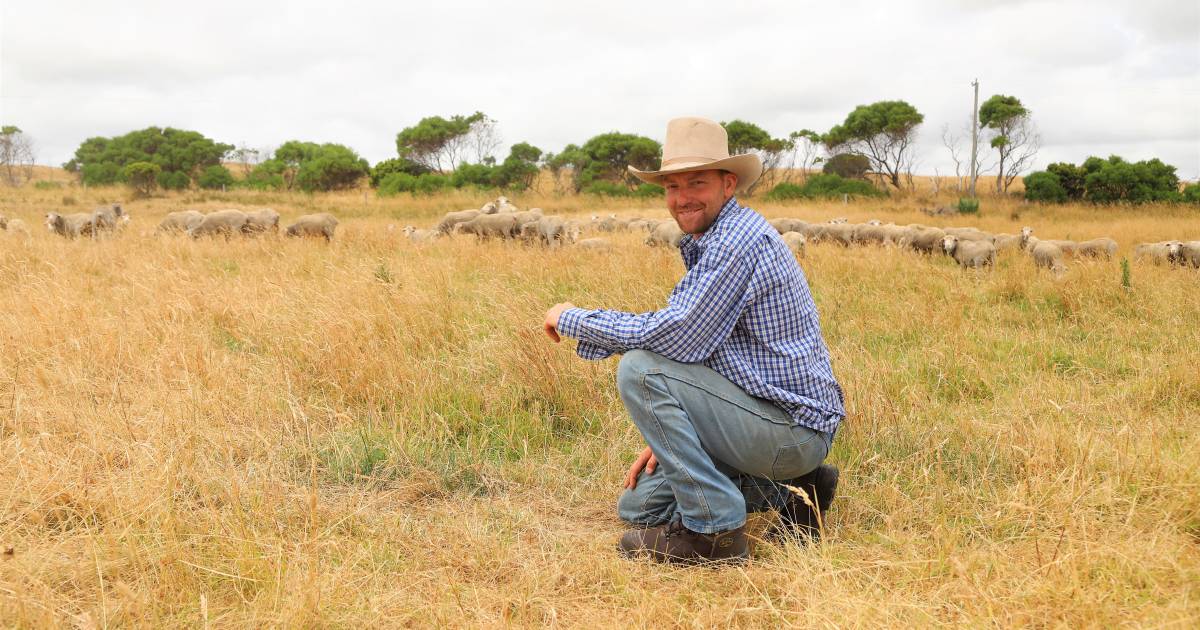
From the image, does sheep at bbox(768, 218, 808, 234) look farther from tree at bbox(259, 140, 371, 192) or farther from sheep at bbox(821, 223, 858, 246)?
tree at bbox(259, 140, 371, 192)

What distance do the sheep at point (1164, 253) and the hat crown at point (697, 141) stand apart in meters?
9.28

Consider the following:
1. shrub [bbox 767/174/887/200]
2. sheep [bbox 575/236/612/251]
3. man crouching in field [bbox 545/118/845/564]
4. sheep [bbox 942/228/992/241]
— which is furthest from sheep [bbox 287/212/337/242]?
shrub [bbox 767/174/887/200]

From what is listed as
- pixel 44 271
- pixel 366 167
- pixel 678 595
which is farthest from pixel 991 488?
pixel 366 167

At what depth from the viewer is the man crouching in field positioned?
2.50 meters

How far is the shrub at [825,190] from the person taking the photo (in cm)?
2952

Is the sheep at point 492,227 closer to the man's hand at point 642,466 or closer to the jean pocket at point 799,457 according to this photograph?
the man's hand at point 642,466

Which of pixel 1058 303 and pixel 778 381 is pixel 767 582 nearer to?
pixel 778 381

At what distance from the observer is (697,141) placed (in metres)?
2.64

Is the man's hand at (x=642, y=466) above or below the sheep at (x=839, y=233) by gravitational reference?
below

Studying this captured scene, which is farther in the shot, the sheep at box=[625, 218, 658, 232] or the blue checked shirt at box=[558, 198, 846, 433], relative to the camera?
the sheep at box=[625, 218, 658, 232]

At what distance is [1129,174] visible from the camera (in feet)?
79.6

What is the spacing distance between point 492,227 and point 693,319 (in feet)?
33.2

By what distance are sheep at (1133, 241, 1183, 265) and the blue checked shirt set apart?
360 inches

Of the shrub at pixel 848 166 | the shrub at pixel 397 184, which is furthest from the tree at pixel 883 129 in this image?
the shrub at pixel 397 184
